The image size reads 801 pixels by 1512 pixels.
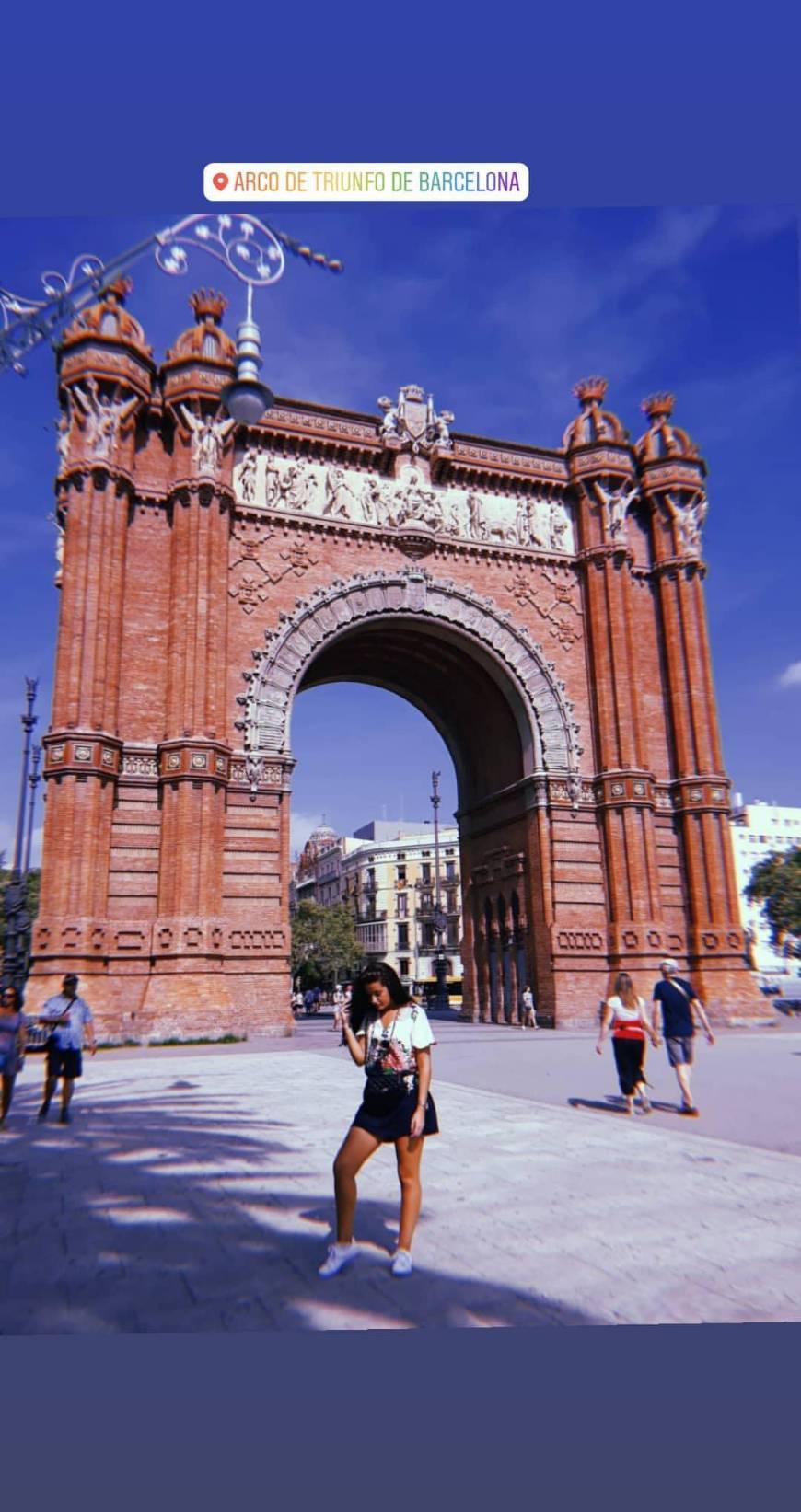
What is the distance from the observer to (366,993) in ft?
17.4

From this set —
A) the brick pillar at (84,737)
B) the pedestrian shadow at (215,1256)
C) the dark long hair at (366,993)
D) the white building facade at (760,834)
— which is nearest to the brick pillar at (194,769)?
the brick pillar at (84,737)

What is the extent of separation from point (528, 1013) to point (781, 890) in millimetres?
20125

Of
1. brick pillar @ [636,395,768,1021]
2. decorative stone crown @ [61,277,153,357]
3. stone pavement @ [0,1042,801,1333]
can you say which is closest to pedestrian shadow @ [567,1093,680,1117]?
stone pavement @ [0,1042,801,1333]

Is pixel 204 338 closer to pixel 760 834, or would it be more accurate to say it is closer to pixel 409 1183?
pixel 409 1183

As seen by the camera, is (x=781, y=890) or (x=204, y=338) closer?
(x=204, y=338)

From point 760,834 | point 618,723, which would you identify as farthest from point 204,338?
point 760,834

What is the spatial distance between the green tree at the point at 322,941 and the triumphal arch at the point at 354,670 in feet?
106

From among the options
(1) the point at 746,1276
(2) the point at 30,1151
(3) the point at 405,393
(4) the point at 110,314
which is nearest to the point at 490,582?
(3) the point at 405,393

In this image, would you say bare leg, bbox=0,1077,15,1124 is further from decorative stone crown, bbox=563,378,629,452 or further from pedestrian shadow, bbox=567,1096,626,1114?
decorative stone crown, bbox=563,378,629,452

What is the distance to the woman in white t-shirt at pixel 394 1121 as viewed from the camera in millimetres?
4969

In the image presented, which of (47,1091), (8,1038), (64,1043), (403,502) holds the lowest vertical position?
(47,1091)

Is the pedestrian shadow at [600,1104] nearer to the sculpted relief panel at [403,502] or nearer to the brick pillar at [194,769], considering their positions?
the brick pillar at [194,769]

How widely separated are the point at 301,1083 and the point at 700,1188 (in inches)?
293

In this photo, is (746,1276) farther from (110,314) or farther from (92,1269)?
(110,314)
